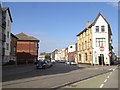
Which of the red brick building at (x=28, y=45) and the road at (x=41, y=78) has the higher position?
the red brick building at (x=28, y=45)

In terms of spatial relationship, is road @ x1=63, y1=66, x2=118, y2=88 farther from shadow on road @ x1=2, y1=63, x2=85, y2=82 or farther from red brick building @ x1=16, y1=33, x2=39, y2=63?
red brick building @ x1=16, y1=33, x2=39, y2=63

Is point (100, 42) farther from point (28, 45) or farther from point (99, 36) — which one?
point (28, 45)

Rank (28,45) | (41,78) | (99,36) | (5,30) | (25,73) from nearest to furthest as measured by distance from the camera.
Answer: (41,78), (25,73), (5,30), (99,36), (28,45)

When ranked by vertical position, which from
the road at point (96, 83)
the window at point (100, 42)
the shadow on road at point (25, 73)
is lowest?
the shadow on road at point (25, 73)

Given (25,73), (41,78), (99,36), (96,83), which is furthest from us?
(99,36)

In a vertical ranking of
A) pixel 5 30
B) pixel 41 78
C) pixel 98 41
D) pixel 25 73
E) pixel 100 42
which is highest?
pixel 5 30

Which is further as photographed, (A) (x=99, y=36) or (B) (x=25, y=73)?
(A) (x=99, y=36)

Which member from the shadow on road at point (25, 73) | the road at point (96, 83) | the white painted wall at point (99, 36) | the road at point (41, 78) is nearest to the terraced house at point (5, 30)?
the shadow on road at point (25, 73)

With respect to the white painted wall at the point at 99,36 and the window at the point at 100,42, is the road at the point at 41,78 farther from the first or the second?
the window at the point at 100,42

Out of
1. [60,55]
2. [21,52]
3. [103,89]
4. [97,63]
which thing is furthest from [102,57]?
[60,55]

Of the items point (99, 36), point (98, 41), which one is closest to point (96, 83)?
point (98, 41)

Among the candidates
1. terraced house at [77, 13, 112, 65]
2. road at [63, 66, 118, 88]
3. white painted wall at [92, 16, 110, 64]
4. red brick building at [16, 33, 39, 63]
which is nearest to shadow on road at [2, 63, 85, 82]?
road at [63, 66, 118, 88]

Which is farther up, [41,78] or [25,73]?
[41,78]

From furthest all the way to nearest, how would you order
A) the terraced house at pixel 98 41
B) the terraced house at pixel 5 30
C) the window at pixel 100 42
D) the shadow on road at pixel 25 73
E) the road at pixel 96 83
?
the window at pixel 100 42 < the terraced house at pixel 98 41 < the terraced house at pixel 5 30 < the shadow on road at pixel 25 73 < the road at pixel 96 83
